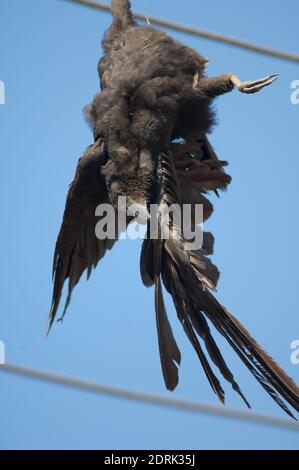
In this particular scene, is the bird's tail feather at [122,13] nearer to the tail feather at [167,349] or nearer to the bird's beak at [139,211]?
the bird's beak at [139,211]

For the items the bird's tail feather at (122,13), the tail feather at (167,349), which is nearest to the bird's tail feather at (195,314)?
the tail feather at (167,349)

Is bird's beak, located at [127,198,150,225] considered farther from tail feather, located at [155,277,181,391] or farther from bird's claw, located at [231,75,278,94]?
bird's claw, located at [231,75,278,94]

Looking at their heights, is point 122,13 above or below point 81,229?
above

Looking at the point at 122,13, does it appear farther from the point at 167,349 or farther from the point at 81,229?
the point at 167,349

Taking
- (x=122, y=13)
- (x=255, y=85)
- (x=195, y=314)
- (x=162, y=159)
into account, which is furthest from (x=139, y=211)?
(x=122, y=13)

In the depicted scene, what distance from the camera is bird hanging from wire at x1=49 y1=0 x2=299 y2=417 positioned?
4160 millimetres

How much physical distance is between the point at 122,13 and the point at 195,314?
5.18ft

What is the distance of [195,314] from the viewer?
419cm

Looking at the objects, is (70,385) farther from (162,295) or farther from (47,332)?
(162,295)

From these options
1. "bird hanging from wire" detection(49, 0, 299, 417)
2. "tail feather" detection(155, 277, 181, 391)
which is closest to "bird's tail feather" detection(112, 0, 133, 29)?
"bird hanging from wire" detection(49, 0, 299, 417)

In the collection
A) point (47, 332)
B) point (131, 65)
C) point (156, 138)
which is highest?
point (131, 65)

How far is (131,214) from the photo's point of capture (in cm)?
435

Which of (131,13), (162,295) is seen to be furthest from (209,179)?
(131,13)

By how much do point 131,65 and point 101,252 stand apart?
0.97 metres
